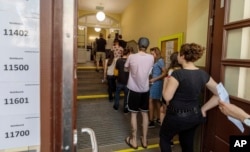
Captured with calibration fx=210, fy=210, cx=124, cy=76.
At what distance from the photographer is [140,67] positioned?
2.84 metres

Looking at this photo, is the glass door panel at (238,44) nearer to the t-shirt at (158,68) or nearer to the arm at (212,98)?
the arm at (212,98)

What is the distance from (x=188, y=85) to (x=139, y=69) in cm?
107

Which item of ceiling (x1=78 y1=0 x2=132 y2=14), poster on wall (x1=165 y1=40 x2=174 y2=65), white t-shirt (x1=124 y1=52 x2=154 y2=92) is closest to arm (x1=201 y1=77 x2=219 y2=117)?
white t-shirt (x1=124 y1=52 x2=154 y2=92)

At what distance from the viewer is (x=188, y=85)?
1847 mm

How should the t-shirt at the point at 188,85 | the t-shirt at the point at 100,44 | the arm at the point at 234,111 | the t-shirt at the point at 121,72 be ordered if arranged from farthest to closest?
1. the t-shirt at the point at 100,44
2. the t-shirt at the point at 121,72
3. the t-shirt at the point at 188,85
4. the arm at the point at 234,111

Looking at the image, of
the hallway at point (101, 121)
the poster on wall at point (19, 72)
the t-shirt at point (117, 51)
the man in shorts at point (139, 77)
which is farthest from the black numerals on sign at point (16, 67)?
the t-shirt at point (117, 51)

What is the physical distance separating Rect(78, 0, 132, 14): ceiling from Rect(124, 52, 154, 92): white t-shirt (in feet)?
20.2

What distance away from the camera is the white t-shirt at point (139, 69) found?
284cm

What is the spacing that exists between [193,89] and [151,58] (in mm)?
1126

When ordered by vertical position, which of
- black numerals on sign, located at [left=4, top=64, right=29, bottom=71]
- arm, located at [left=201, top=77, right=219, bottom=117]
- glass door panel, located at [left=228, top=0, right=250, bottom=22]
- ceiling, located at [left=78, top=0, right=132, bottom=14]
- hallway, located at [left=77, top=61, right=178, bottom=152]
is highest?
ceiling, located at [left=78, top=0, right=132, bottom=14]

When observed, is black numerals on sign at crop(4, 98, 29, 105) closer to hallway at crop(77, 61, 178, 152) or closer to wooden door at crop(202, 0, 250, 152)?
hallway at crop(77, 61, 178, 152)

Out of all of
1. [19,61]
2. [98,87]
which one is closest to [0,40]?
[19,61]

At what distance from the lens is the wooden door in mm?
1556

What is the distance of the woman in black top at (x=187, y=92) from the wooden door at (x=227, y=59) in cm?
13
